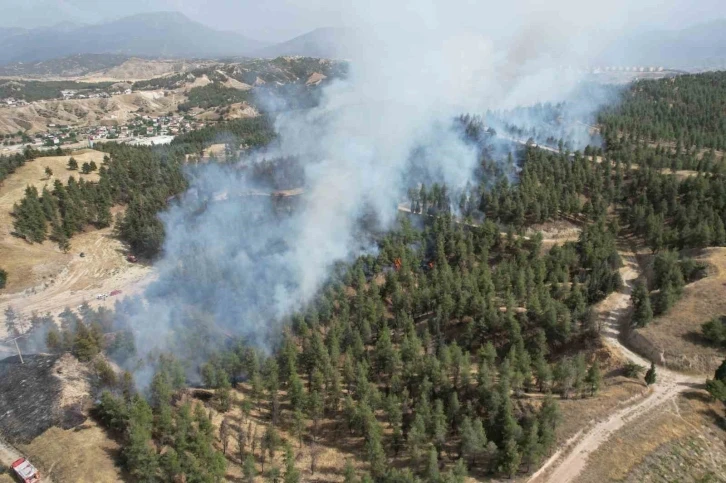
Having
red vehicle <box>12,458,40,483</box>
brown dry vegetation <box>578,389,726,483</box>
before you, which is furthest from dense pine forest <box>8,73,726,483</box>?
red vehicle <box>12,458,40,483</box>

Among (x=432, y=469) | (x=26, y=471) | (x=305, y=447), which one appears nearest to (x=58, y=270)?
(x=26, y=471)

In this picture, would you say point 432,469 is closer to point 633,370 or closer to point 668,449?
point 668,449

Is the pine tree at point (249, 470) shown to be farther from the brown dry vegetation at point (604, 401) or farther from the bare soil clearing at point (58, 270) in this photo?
the bare soil clearing at point (58, 270)

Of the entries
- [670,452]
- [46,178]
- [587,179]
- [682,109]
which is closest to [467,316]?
[670,452]

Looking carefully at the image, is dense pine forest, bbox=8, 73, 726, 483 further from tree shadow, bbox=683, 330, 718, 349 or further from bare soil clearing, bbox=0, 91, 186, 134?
bare soil clearing, bbox=0, 91, 186, 134

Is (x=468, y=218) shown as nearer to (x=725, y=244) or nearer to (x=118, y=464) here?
(x=725, y=244)

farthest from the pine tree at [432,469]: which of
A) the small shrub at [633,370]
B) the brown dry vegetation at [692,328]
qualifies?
the brown dry vegetation at [692,328]
